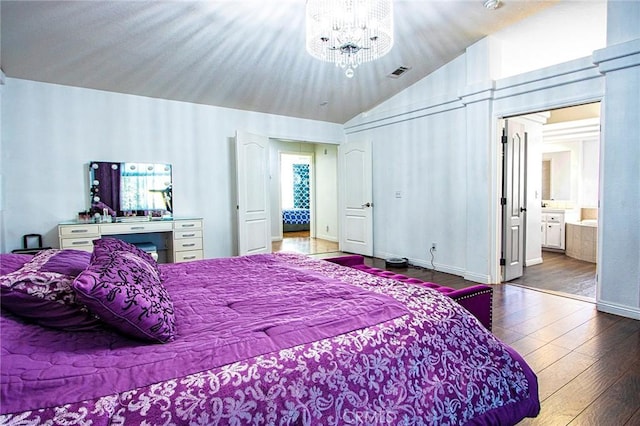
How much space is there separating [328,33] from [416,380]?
2654 millimetres

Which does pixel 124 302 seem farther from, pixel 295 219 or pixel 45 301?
pixel 295 219

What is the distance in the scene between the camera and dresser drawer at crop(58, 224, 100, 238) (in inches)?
153

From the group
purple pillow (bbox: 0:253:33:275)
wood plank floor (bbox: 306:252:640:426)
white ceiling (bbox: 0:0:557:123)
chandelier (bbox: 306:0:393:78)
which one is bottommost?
wood plank floor (bbox: 306:252:640:426)

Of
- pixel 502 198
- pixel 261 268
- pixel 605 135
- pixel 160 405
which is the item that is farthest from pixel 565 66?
pixel 160 405

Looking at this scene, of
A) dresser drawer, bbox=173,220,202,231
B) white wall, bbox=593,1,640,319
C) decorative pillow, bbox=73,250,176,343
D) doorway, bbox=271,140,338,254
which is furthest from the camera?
doorway, bbox=271,140,338,254

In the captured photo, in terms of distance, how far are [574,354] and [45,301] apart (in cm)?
308

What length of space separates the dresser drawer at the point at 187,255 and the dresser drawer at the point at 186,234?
205 millimetres

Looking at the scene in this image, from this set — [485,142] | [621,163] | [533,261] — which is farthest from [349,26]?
[533,261]

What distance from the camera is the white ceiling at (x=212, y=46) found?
3100 millimetres

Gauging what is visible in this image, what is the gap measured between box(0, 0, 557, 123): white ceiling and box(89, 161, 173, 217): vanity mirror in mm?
1021

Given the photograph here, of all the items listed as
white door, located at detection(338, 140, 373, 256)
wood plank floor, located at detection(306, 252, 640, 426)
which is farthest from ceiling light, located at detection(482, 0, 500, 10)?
wood plank floor, located at detection(306, 252, 640, 426)

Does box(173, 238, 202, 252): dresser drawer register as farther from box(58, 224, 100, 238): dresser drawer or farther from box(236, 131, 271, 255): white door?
box(58, 224, 100, 238): dresser drawer

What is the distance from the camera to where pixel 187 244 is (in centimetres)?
464

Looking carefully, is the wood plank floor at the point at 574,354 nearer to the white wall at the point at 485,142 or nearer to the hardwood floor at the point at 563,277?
the hardwood floor at the point at 563,277
